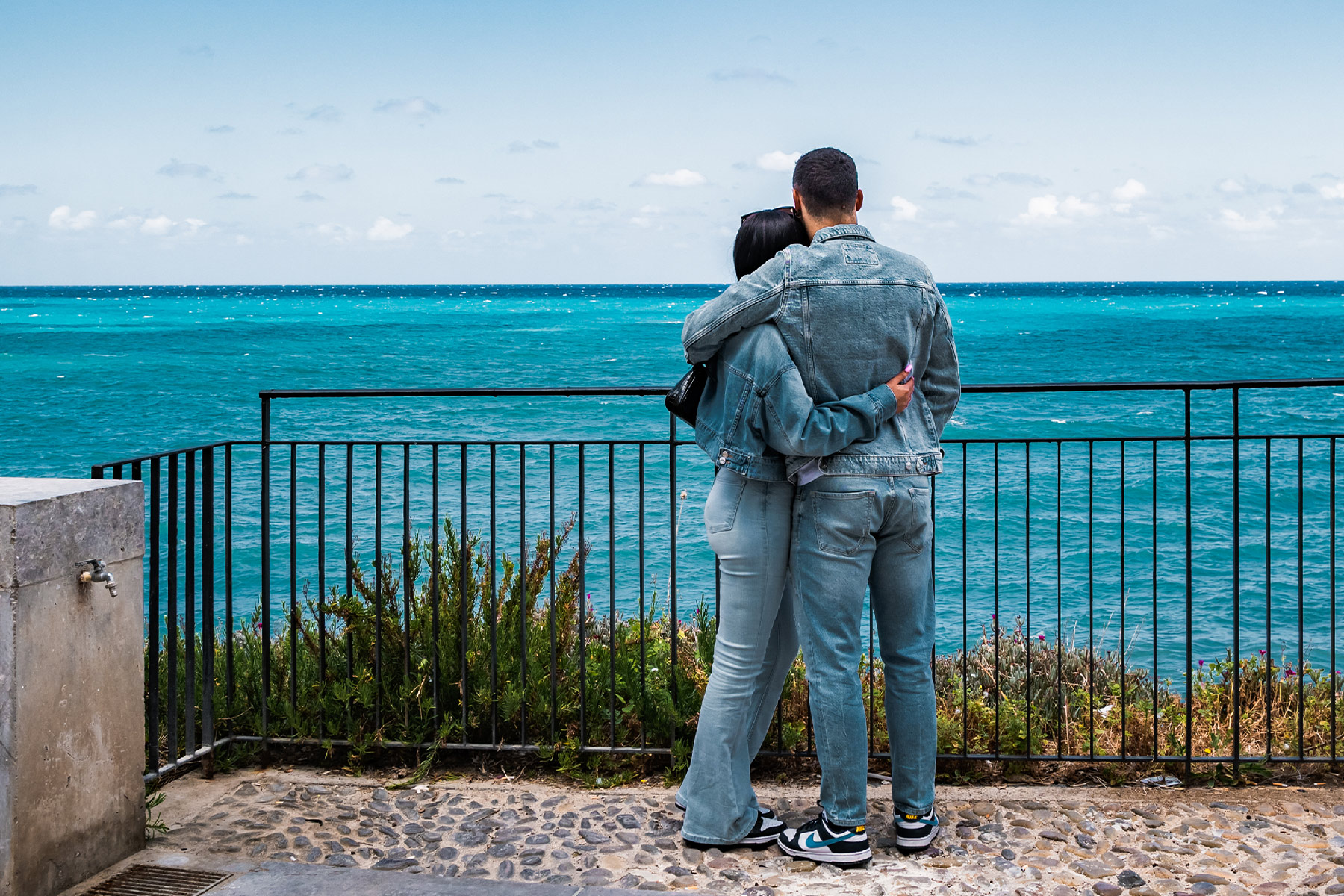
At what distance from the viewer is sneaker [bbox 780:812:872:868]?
308 centimetres

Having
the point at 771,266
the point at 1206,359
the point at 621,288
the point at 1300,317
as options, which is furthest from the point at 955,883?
the point at 621,288

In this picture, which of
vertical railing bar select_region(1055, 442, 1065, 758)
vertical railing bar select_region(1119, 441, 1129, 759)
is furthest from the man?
vertical railing bar select_region(1055, 442, 1065, 758)

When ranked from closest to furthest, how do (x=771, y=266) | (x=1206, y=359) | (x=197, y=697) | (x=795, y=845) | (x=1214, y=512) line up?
1. (x=771, y=266)
2. (x=795, y=845)
3. (x=197, y=697)
4. (x=1214, y=512)
5. (x=1206, y=359)

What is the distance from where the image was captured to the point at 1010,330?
66250 millimetres

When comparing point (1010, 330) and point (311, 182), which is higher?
point (311, 182)

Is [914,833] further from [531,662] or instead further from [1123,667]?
[531,662]

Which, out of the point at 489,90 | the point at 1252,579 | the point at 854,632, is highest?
the point at 489,90

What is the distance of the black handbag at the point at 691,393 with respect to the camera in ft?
10.1

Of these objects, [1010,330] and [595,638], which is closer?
[595,638]

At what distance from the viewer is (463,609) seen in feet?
13.3

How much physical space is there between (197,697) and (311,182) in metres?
68.6

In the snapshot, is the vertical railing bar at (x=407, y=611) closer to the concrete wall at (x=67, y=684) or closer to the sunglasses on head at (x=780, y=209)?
the concrete wall at (x=67, y=684)

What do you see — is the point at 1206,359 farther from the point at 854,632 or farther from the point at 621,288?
the point at 621,288

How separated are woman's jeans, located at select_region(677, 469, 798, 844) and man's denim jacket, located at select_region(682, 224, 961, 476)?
25 cm
